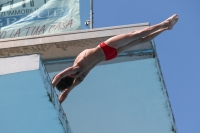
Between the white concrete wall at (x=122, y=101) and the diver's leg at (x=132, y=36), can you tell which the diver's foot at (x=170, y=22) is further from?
the white concrete wall at (x=122, y=101)

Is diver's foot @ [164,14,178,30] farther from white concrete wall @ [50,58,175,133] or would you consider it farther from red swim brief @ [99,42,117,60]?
red swim brief @ [99,42,117,60]

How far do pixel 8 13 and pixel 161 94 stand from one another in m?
4.18

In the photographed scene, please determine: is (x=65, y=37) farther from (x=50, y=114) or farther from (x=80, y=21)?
(x=50, y=114)

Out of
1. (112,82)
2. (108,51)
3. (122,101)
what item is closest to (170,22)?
(108,51)

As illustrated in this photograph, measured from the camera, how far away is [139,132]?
402 inches

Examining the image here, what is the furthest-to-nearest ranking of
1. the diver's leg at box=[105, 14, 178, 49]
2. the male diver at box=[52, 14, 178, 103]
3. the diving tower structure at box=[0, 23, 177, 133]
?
the diving tower structure at box=[0, 23, 177, 133], the diver's leg at box=[105, 14, 178, 49], the male diver at box=[52, 14, 178, 103]

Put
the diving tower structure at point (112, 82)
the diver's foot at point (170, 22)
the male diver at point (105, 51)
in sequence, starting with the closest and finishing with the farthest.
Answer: the male diver at point (105, 51) < the diver's foot at point (170, 22) < the diving tower structure at point (112, 82)

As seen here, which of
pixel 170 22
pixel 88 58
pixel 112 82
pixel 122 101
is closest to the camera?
pixel 88 58

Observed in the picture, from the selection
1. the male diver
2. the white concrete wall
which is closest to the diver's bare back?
the male diver

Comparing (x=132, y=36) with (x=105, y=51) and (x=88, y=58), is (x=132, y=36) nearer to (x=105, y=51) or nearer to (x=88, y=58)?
(x=105, y=51)

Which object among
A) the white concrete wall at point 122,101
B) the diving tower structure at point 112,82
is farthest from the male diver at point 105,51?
the white concrete wall at point 122,101

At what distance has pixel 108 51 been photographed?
8.92m

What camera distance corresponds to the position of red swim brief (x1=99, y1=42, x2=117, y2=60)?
888cm

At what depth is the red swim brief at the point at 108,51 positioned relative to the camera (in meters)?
8.88
